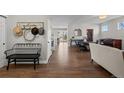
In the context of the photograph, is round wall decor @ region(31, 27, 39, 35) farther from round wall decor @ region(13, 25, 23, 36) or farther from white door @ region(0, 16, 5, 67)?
white door @ region(0, 16, 5, 67)

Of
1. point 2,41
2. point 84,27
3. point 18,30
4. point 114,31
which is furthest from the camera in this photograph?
point 84,27

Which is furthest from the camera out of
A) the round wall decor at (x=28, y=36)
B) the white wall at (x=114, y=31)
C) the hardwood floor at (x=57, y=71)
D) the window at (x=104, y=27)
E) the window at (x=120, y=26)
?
the window at (x=104, y=27)

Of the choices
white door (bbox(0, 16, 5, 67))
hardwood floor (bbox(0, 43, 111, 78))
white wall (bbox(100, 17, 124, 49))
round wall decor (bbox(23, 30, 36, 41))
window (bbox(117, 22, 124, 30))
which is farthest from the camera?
white wall (bbox(100, 17, 124, 49))

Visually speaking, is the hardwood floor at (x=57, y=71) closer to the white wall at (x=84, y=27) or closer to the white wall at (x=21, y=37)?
the white wall at (x=21, y=37)

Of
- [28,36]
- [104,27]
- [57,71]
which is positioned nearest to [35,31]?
[28,36]

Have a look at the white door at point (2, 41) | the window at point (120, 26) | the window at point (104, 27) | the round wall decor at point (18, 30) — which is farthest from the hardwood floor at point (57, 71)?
the window at point (104, 27)

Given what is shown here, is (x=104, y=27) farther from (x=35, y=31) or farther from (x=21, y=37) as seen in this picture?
(x=21, y=37)

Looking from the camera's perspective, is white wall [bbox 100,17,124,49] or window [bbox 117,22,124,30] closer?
window [bbox 117,22,124,30]

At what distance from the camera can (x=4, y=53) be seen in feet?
17.1

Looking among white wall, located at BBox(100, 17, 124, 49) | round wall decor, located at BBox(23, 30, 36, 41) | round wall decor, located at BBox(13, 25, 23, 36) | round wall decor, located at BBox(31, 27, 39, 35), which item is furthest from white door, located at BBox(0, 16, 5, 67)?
white wall, located at BBox(100, 17, 124, 49)

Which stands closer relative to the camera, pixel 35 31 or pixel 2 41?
pixel 2 41

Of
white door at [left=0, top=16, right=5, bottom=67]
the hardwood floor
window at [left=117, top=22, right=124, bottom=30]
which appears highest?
window at [left=117, top=22, right=124, bottom=30]
